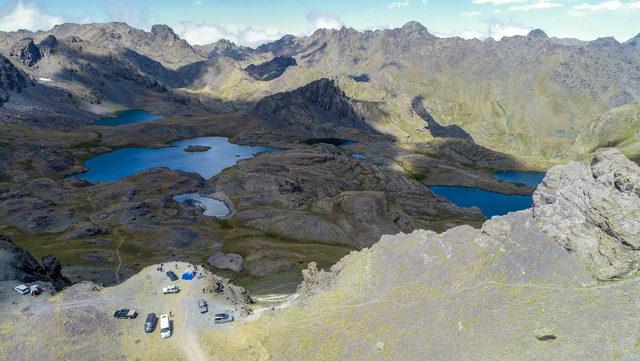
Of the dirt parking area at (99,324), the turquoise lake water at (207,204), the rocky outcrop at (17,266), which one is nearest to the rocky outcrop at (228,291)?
the dirt parking area at (99,324)

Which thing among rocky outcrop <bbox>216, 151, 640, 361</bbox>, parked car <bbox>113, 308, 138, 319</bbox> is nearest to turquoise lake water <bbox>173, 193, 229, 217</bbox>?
parked car <bbox>113, 308, 138, 319</bbox>

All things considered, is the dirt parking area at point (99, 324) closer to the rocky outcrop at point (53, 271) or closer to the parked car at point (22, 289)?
the parked car at point (22, 289)

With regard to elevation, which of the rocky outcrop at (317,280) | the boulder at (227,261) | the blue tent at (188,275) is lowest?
the boulder at (227,261)

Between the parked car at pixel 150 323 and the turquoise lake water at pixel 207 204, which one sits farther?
the turquoise lake water at pixel 207 204

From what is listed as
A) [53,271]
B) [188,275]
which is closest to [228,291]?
[188,275]

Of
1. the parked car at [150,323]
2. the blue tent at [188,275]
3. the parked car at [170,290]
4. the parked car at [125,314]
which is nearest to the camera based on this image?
the parked car at [150,323]

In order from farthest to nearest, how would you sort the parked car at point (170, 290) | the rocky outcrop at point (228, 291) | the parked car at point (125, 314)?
→ the rocky outcrop at point (228, 291) < the parked car at point (170, 290) < the parked car at point (125, 314)

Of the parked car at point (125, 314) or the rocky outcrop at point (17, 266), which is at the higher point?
the rocky outcrop at point (17, 266)
